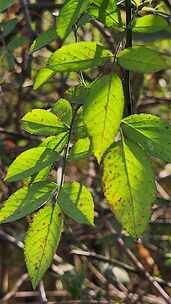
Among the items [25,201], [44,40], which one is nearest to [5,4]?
[44,40]

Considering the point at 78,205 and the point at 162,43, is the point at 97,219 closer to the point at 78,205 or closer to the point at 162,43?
the point at 162,43

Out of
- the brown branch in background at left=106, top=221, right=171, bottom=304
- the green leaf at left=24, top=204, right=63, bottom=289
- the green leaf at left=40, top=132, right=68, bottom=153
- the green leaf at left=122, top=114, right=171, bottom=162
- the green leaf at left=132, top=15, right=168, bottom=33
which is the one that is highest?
the green leaf at left=132, top=15, right=168, bottom=33

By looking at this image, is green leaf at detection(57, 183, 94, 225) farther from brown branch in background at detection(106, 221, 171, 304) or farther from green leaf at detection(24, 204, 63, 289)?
brown branch in background at detection(106, 221, 171, 304)

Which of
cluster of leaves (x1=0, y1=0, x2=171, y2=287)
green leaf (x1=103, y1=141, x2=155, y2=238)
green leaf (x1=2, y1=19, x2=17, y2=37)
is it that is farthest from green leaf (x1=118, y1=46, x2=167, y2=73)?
green leaf (x1=2, y1=19, x2=17, y2=37)

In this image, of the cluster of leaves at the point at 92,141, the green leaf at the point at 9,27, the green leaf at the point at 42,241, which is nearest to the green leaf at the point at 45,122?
the cluster of leaves at the point at 92,141

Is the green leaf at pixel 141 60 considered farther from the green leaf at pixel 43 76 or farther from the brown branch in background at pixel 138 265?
the brown branch in background at pixel 138 265

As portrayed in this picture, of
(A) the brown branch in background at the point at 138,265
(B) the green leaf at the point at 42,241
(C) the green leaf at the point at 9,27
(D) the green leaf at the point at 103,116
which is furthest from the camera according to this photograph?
(A) the brown branch in background at the point at 138,265

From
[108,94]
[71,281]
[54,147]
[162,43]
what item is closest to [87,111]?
[108,94]
